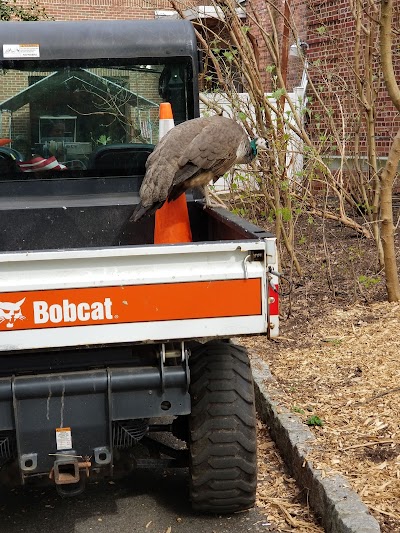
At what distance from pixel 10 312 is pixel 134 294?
555 mm

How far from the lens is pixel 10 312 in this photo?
3562mm

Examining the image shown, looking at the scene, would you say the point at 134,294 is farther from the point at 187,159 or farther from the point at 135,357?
the point at 187,159

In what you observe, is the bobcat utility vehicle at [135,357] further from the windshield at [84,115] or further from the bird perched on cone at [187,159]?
the windshield at [84,115]

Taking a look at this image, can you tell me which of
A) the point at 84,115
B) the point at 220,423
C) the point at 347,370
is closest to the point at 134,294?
the point at 220,423

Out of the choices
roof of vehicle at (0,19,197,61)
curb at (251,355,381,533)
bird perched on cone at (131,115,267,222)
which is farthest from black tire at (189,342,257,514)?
roof of vehicle at (0,19,197,61)

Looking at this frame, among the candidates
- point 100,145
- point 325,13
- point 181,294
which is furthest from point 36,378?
point 325,13

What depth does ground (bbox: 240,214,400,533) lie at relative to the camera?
449 centimetres

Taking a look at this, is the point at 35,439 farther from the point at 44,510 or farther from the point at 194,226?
the point at 194,226

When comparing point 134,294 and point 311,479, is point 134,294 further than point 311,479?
No

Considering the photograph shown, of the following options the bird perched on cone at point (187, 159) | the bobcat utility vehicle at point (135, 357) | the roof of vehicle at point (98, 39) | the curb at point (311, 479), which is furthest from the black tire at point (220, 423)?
the roof of vehicle at point (98, 39)

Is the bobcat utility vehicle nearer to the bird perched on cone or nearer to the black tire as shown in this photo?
the black tire

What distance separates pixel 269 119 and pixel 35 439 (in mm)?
4850

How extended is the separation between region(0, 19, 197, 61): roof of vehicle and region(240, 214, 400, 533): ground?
253cm

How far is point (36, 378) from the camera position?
381 centimetres
